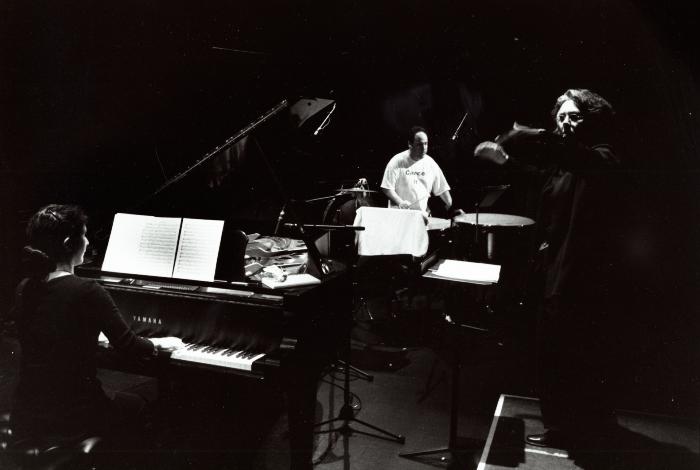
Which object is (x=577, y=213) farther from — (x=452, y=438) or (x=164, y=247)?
(x=164, y=247)

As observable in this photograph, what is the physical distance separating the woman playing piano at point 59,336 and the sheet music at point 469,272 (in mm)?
1598

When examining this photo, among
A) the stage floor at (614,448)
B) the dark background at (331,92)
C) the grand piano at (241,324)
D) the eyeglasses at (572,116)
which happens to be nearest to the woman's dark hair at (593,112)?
the eyeglasses at (572,116)

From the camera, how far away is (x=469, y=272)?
253 centimetres

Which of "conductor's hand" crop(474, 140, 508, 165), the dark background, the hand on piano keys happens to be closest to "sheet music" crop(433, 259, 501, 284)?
"conductor's hand" crop(474, 140, 508, 165)

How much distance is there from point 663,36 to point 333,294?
223cm

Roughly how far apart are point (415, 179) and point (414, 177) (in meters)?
0.03

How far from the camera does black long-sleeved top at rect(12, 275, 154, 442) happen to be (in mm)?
1780

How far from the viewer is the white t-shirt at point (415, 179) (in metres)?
5.59

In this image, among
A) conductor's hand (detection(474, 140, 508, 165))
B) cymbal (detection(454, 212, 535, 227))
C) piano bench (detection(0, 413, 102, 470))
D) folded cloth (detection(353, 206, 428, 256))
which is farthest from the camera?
folded cloth (detection(353, 206, 428, 256))

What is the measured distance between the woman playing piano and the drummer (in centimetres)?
401

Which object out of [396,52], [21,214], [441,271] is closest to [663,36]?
[441,271]

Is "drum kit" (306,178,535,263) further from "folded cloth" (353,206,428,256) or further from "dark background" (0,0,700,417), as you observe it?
"dark background" (0,0,700,417)

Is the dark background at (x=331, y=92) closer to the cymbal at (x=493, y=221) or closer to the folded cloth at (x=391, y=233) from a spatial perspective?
the folded cloth at (x=391, y=233)

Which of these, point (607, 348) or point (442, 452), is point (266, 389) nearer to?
point (442, 452)
